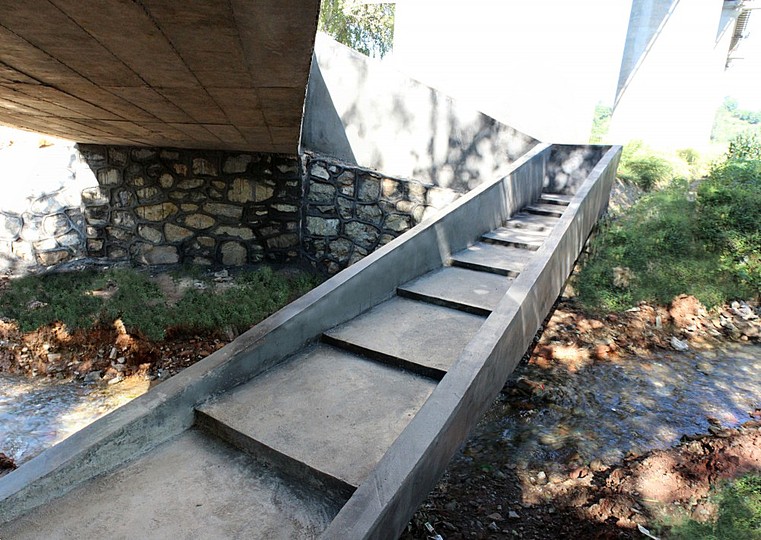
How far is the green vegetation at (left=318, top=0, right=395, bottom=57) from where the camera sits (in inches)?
637

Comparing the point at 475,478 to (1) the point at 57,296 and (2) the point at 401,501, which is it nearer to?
(2) the point at 401,501

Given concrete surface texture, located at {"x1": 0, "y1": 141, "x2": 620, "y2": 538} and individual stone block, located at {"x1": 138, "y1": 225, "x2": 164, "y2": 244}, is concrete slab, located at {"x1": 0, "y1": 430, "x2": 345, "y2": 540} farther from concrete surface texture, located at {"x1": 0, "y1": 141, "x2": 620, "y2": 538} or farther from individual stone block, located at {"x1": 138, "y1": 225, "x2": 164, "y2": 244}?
individual stone block, located at {"x1": 138, "y1": 225, "x2": 164, "y2": 244}

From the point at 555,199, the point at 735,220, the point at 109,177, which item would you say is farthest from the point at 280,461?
the point at 735,220

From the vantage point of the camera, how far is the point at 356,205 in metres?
6.34

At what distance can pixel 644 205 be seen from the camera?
736 centimetres

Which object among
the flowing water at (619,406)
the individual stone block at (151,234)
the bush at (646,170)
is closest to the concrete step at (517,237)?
the flowing water at (619,406)

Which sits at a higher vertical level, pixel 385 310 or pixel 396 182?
pixel 396 182

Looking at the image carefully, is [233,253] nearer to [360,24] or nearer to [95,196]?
[95,196]

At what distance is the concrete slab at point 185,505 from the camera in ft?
5.75

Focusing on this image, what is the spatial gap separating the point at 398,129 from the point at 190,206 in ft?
9.90

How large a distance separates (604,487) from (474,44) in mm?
7831

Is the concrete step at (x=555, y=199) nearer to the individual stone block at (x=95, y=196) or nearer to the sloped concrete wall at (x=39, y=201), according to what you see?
the individual stone block at (x=95, y=196)

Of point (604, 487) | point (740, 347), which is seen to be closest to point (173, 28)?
point (604, 487)

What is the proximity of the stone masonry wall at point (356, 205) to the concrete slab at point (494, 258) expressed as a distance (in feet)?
6.03
